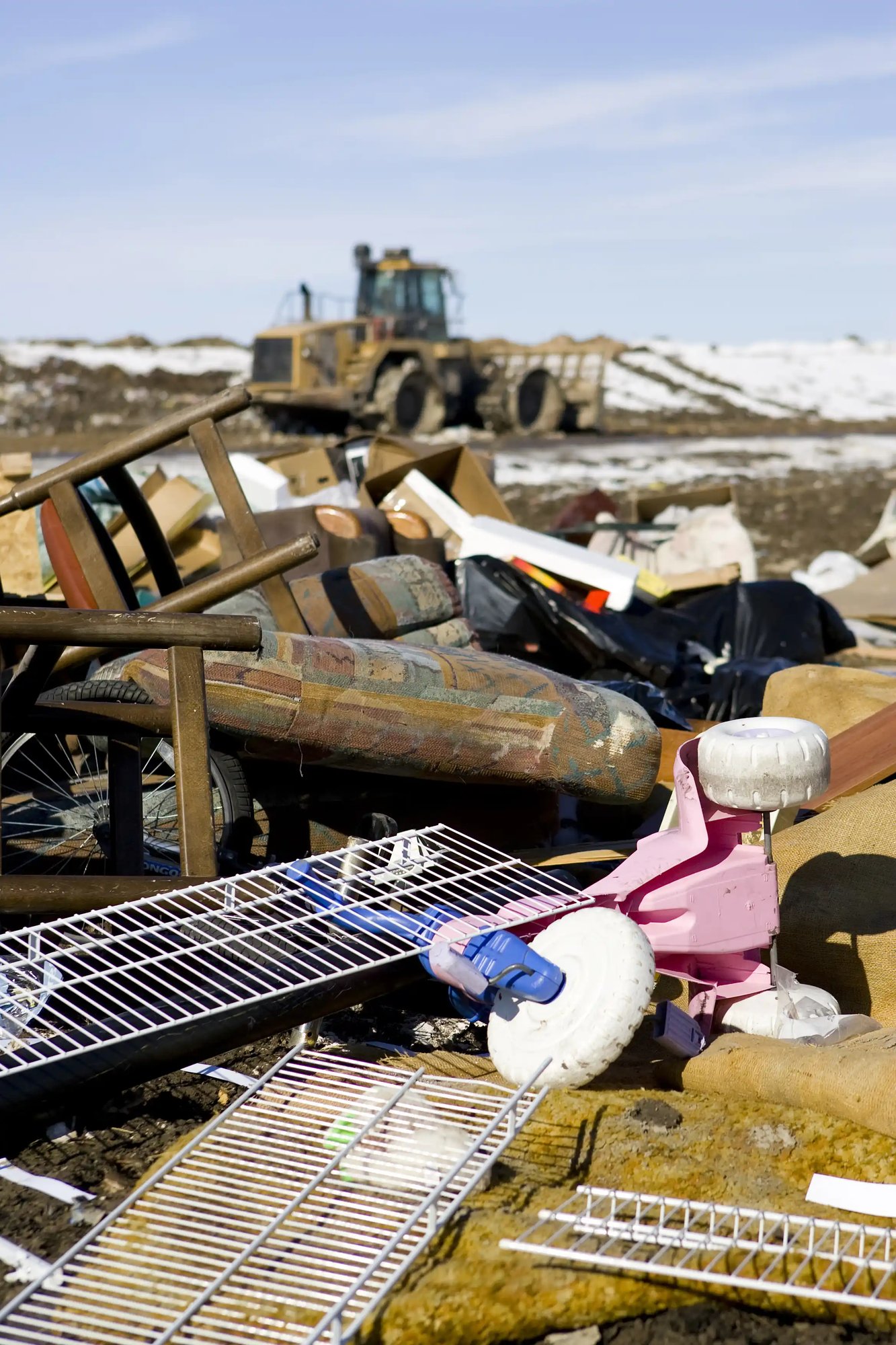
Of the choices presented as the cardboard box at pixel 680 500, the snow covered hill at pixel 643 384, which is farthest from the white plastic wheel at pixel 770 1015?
the snow covered hill at pixel 643 384

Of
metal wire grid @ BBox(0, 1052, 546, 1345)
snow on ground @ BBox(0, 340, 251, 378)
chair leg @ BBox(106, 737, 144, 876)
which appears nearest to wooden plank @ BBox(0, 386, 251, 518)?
chair leg @ BBox(106, 737, 144, 876)

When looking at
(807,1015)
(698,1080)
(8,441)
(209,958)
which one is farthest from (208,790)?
(8,441)

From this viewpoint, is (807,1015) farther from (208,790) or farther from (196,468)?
(196,468)

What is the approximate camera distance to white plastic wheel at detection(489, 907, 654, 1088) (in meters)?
2.16

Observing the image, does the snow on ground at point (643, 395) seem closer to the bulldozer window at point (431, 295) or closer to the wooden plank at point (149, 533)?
the bulldozer window at point (431, 295)

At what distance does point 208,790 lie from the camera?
2525mm

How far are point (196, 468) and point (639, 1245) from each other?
1084 cm

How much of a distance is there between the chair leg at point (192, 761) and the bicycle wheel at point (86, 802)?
0.41 metres

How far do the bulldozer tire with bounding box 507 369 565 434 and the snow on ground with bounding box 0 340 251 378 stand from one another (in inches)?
273

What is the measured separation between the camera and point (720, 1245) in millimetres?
1705

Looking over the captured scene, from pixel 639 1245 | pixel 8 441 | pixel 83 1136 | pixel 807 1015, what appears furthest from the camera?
pixel 8 441

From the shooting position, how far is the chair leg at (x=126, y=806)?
281cm

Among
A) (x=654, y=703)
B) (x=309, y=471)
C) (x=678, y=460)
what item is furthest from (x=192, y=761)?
(x=678, y=460)

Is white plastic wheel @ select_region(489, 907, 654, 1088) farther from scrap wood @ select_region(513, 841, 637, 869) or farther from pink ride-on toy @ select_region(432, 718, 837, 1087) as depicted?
scrap wood @ select_region(513, 841, 637, 869)
